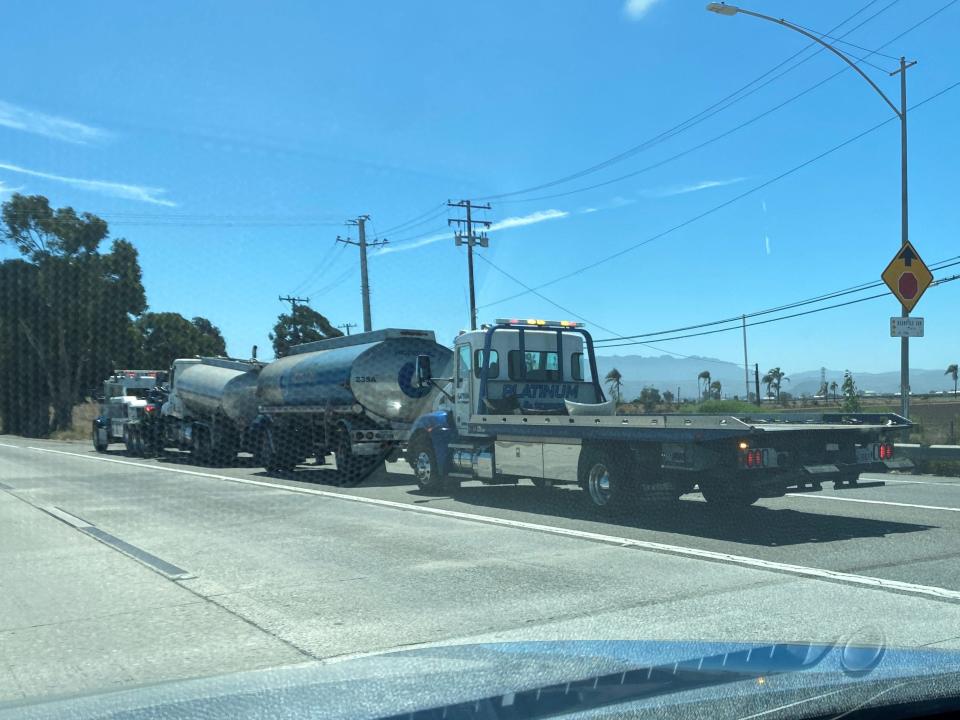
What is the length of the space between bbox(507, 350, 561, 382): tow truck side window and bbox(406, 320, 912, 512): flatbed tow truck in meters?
0.02

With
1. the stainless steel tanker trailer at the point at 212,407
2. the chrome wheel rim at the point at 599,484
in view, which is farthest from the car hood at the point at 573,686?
the stainless steel tanker trailer at the point at 212,407

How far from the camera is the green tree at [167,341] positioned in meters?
69.3

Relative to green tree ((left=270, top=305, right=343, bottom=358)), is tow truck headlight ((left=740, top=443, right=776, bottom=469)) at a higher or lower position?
lower

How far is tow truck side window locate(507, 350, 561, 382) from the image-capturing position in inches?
585

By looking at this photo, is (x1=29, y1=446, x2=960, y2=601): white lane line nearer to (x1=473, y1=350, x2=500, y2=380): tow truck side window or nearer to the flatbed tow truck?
the flatbed tow truck

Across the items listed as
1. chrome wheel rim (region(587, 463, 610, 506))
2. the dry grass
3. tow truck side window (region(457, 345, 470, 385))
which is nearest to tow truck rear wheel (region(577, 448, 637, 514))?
chrome wheel rim (region(587, 463, 610, 506))

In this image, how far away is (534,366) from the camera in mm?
15008

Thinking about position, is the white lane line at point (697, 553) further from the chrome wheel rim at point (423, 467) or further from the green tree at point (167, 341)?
the green tree at point (167, 341)

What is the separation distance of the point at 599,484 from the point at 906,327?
1176cm

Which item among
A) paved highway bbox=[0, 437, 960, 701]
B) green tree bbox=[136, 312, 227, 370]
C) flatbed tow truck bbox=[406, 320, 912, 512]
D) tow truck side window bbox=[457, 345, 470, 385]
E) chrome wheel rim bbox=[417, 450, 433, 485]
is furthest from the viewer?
green tree bbox=[136, 312, 227, 370]

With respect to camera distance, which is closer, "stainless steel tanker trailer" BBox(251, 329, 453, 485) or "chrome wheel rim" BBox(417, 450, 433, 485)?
"chrome wheel rim" BBox(417, 450, 433, 485)

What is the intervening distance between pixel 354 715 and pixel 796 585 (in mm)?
5576

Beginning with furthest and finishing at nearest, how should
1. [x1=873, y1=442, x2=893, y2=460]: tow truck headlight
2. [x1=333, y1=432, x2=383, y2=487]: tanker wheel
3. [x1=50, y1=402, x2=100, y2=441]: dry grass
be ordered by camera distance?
[x1=50, y1=402, x2=100, y2=441]: dry grass < [x1=333, y1=432, x2=383, y2=487]: tanker wheel < [x1=873, y1=442, x2=893, y2=460]: tow truck headlight

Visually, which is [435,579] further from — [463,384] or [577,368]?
[577,368]
